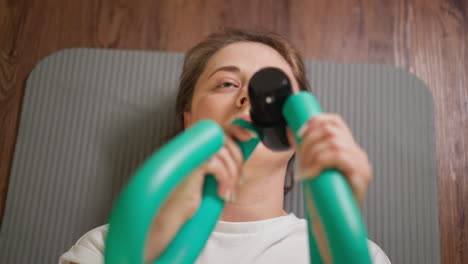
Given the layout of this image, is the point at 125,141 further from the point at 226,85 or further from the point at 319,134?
the point at 319,134

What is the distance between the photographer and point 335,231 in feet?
1.04

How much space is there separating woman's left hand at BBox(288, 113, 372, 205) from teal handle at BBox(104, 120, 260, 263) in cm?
8

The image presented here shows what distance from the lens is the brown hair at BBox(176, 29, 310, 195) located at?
880 millimetres

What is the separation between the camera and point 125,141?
0.98 meters

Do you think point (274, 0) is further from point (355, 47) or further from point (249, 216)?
point (249, 216)

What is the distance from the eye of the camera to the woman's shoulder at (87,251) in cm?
69

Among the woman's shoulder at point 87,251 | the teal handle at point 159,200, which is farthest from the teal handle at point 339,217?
the woman's shoulder at point 87,251

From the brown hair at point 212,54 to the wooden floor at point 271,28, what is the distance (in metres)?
0.16

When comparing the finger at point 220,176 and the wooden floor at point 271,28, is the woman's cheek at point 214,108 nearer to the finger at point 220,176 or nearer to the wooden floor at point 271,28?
the finger at point 220,176

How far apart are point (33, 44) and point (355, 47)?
0.89 m

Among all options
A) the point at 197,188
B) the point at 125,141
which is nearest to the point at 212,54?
the point at 125,141

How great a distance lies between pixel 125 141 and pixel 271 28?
1.61ft

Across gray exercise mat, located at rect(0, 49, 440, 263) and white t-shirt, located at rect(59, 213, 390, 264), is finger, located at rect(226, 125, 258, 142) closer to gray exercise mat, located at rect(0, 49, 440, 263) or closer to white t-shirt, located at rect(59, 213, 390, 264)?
white t-shirt, located at rect(59, 213, 390, 264)

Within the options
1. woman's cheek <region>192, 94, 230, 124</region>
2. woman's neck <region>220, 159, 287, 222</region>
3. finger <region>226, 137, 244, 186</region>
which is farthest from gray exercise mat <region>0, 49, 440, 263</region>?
finger <region>226, 137, 244, 186</region>
